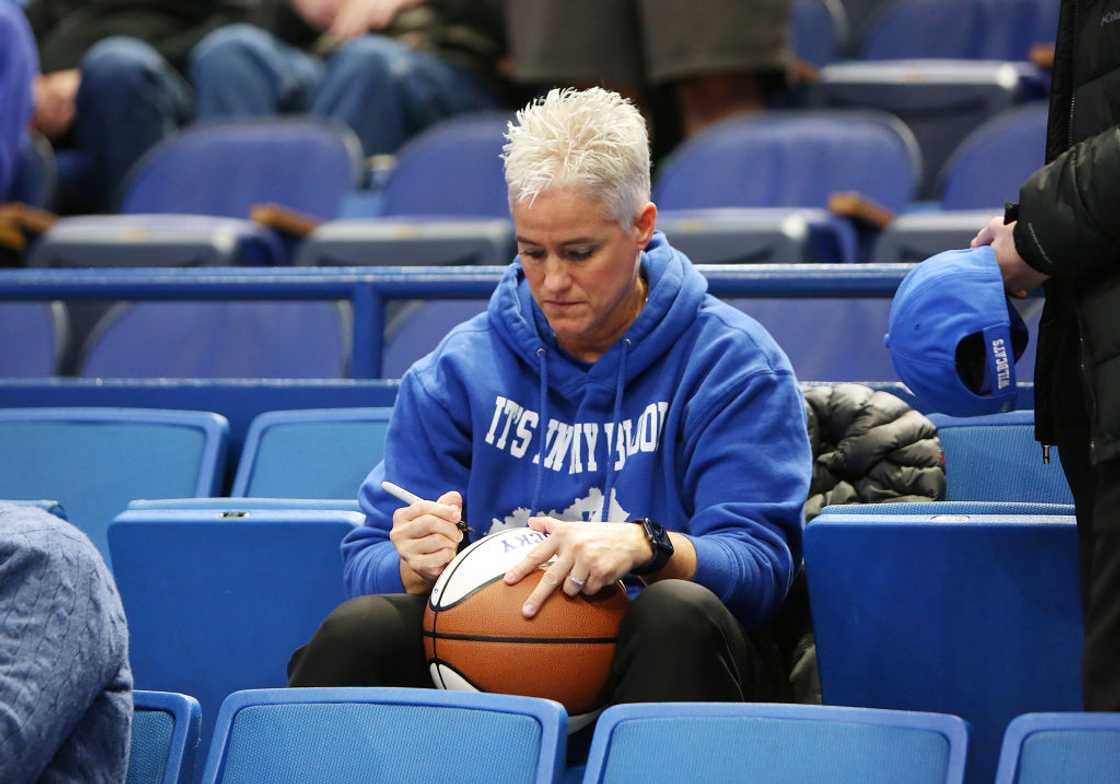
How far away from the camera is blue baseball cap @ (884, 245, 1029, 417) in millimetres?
1601

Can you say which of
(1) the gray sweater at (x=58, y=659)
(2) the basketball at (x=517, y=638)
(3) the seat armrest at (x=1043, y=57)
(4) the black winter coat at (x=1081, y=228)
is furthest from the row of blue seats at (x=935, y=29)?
(1) the gray sweater at (x=58, y=659)

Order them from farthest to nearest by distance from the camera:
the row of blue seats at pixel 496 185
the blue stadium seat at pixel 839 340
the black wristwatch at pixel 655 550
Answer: the row of blue seats at pixel 496 185, the blue stadium seat at pixel 839 340, the black wristwatch at pixel 655 550

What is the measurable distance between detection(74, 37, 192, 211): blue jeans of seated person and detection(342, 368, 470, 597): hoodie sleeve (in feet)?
8.46

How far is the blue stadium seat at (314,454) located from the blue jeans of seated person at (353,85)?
1944 millimetres

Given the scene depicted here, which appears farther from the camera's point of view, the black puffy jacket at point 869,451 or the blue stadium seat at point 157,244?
the blue stadium seat at point 157,244

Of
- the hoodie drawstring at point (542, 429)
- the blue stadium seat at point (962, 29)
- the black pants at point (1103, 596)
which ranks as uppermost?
the blue stadium seat at point (962, 29)

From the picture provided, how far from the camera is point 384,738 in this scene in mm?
1507

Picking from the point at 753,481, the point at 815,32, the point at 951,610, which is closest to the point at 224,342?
the point at 753,481

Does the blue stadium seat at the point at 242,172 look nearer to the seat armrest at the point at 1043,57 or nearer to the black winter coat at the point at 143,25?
the black winter coat at the point at 143,25

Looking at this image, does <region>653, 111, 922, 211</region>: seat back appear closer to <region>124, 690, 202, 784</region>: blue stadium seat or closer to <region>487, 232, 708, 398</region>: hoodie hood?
<region>487, 232, 708, 398</region>: hoodie hood

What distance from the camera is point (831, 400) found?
82.8 inches

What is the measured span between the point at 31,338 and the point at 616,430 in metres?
1.87

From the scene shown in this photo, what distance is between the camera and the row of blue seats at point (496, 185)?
10.8 feet

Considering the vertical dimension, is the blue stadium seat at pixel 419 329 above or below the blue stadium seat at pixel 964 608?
above
